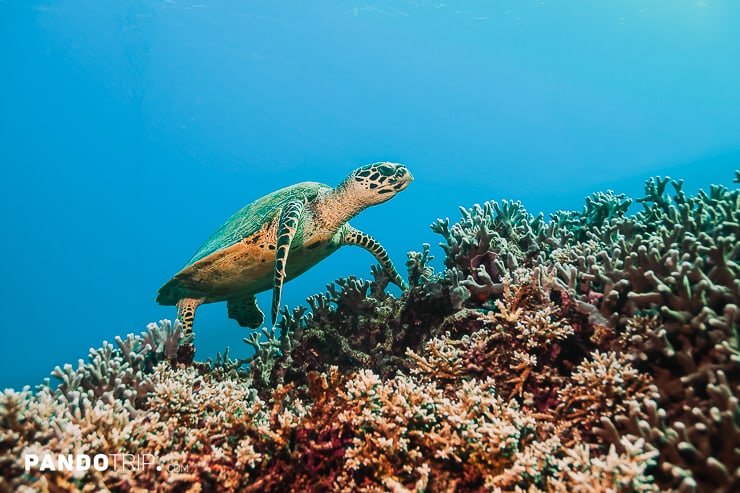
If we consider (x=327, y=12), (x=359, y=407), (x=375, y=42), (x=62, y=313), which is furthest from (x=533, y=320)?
(x=62, y=313)

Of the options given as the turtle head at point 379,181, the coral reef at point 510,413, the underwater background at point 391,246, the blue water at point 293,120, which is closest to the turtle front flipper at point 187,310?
the underwater background at point 391,246

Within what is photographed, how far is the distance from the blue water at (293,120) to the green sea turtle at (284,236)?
112 ft

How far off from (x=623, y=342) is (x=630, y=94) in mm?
131462

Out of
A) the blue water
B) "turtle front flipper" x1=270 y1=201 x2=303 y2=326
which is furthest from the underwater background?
the blue water

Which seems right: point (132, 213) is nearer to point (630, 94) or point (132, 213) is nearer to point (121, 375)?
point (121, 375)

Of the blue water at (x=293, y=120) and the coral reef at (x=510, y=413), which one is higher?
the blue water at (x=293, y=120)

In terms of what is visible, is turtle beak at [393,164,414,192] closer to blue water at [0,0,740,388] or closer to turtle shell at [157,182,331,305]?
turtle shell at [157,182,331,305]

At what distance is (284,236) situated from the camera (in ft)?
15.3

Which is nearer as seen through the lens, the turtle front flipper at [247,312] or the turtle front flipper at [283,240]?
the turtle front flipper at [283,240]

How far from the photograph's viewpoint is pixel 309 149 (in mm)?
126125

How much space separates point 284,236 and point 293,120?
123266 mm

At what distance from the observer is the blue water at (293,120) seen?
60.7 meters

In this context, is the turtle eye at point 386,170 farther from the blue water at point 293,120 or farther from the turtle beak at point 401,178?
the blue water at point 293,120

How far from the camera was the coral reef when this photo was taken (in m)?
1.43
